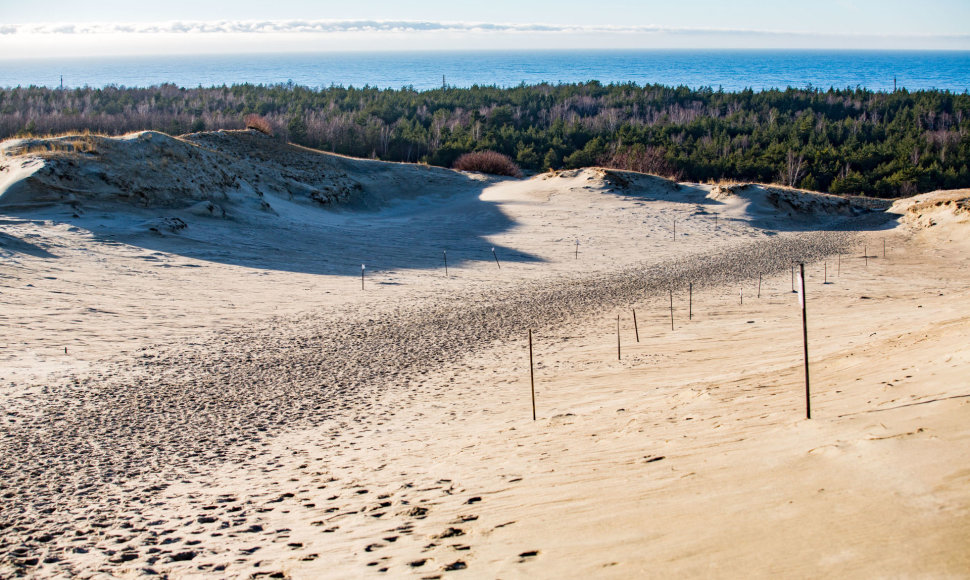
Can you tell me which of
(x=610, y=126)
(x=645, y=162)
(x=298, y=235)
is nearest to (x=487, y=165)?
(x=645, y=162)

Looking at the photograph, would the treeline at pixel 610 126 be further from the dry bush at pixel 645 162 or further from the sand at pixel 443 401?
the sand at pixel 443 401

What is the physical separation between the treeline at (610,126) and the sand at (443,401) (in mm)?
22961

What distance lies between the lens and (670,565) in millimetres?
4105

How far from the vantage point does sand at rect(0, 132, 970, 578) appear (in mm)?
4676

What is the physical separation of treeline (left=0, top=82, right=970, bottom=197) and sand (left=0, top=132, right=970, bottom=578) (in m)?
23.0

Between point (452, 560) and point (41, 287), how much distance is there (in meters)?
12.9

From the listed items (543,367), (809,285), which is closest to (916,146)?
(809,285)

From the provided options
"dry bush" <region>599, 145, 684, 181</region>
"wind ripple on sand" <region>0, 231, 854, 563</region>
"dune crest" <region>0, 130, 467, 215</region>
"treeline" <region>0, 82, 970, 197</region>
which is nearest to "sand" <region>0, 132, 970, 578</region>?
"wind ripple on sand" <region>0, 231, 854, 563</region>

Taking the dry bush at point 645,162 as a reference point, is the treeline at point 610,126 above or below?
above

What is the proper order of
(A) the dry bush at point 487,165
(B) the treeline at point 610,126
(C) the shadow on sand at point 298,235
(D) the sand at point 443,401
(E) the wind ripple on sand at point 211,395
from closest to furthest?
(D) the sand at point 443,401
(E) the wind ripple on sand at point 211,395
(C) the shadow on sand at point 298,235
(A) the dry bush at point 487,165
(B) the treeline at point 610,126

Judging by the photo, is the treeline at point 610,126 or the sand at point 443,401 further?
the treeline at point 610,126

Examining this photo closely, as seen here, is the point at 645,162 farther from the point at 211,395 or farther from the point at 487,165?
the point at 211,395

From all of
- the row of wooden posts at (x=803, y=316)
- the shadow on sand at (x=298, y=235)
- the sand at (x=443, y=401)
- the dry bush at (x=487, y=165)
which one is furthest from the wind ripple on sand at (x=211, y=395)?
the dry bush at (x=487, y=165)

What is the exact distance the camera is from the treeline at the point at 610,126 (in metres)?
45.2
